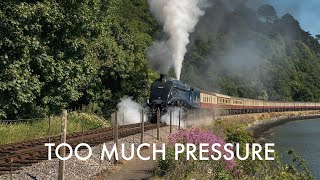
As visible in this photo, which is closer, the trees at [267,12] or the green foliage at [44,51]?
the green foliage at [44,51]

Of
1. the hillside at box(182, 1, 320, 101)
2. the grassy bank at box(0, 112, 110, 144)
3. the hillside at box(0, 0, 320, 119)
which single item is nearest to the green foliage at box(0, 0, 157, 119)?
the hillside at box(0, 0, 320, 119)

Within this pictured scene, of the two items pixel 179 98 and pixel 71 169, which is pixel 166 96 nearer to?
pixel 179 98

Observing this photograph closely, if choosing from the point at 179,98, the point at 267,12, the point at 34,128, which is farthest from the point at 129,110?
the point at 267,12

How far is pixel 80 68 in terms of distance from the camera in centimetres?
2220

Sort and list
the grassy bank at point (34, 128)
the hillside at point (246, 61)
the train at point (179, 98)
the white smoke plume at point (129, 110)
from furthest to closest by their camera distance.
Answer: the hillside at point (246, 61), the white smoke plume at point (129, 110), the train at point (179, 98), the grassy bank at point (34, 128)

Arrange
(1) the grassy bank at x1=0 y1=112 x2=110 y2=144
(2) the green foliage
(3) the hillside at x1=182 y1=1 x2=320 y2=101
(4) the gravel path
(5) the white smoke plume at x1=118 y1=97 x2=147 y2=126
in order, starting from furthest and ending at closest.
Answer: (3) the hillside at x1=182 y1=1 x2=320 y2=101 < (5) the white smoke plume at x1=118 y1=97 x2=147 y2=126 < (1) the grassy bank at x1=0 y1=112 x2=110 y2=144 < (2) the green foliage < (4) the gravel path

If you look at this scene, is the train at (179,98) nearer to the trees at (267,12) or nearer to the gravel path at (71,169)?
the gravel path at (71,169)

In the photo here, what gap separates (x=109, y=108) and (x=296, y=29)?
170361 mm

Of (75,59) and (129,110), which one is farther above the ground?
(75,59)

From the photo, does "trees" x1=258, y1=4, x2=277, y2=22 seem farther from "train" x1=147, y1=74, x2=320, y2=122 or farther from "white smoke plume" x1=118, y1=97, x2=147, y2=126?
"white smoke plume" x1=118, y1=97, x2=147, y2=126

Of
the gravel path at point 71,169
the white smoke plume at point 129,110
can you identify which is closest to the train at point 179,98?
the white smoke plume at point 129,110

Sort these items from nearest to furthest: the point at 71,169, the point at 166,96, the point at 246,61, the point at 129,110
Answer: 1. the point at 71,169
2. the point at 166,96
3. the point at 129,110
4. the point at 246,61

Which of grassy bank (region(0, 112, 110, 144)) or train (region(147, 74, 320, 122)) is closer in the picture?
grassy bank (region(0, 112, 110, 144))

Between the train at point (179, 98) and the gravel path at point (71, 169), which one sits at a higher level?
the train at point (179, 98)
